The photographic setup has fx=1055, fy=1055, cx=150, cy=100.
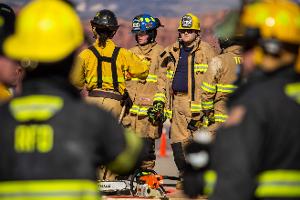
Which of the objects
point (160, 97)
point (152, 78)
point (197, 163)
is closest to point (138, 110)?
point (152, 78)

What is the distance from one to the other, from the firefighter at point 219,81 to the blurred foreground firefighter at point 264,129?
674cm

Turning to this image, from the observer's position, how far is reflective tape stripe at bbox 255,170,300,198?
14.3 ft

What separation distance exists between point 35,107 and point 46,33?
30 cm

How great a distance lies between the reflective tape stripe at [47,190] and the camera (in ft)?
13.6

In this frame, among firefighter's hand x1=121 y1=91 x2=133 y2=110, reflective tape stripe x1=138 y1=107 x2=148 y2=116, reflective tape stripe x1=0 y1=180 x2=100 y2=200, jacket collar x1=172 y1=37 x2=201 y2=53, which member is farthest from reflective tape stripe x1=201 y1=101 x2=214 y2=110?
reflective tape stripe x1=0 y1=180 x2=100 y2=200

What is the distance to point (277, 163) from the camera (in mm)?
4375

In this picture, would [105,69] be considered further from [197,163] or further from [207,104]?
[197,163]

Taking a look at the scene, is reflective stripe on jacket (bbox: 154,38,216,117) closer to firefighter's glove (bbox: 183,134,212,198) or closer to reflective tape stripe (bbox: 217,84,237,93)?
reflective tape stripe (bbox: 217,84,237,93)

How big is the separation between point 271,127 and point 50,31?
98 cm

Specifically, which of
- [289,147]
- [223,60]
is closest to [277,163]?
[289,147]

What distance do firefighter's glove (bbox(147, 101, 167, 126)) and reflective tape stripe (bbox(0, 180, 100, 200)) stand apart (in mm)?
8780

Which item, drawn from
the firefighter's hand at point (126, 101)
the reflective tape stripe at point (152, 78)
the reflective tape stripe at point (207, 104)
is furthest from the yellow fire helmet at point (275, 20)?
the reflective tape stripe at point (152, 78)

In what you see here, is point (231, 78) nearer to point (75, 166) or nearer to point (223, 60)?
point (223, 60)

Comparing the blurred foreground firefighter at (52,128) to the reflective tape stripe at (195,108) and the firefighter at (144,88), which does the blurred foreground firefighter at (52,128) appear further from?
the firefighter at (144,88)
